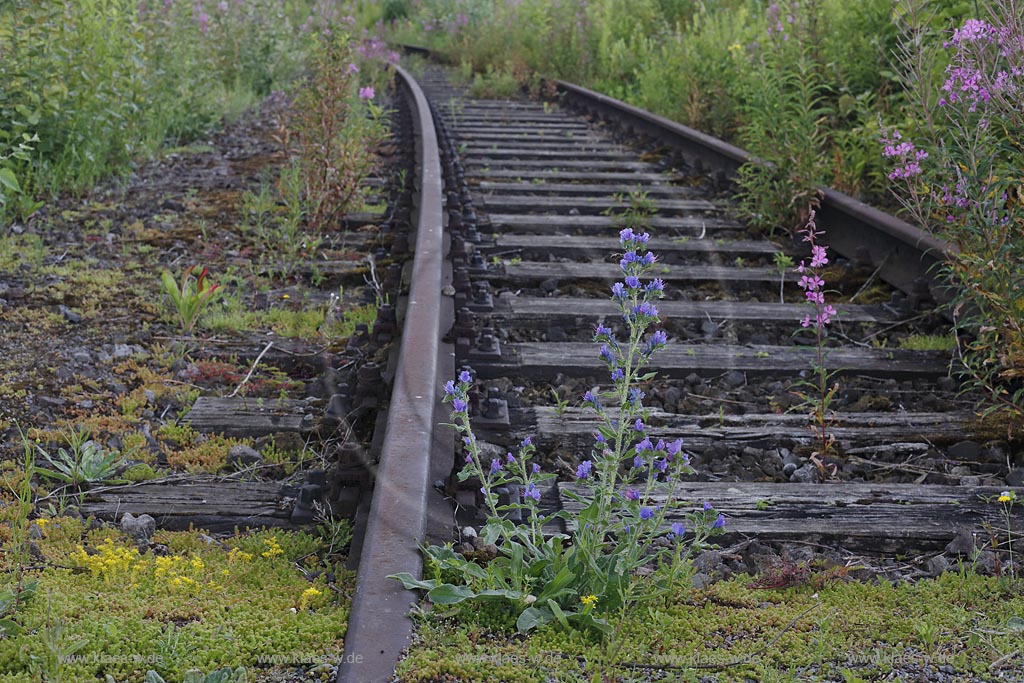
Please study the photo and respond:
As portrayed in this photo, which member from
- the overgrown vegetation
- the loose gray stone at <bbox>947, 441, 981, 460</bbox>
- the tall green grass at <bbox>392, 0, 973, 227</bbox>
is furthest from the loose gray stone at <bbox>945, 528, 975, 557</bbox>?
the tall green grass at <bbox>392, 0, 973, 227</bbox>

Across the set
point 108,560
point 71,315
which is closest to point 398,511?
point 108,560

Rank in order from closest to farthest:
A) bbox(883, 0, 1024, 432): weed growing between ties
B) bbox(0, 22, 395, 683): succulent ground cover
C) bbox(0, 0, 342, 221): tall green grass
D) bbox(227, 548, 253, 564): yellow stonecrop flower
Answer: bbox(0, 22, 395, 683): succulent ground cover → bbox(227, 548, 253, 564): yellow stonecrop flower → bbox(883, 0, 1024, 432): weed growing between ties → bbox(0, 0, 342, 221): tall green grass

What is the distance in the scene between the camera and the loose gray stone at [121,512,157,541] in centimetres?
241

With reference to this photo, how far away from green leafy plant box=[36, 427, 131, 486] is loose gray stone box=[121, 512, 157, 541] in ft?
0.77

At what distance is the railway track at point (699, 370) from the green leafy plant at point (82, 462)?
2.67ft

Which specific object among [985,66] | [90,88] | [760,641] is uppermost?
[985,66]

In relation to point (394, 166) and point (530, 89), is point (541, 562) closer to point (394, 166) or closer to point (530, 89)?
point (394, 166)

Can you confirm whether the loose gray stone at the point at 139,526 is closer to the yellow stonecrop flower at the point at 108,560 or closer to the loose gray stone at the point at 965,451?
the yellow stonecrop flower at the point at 108,560

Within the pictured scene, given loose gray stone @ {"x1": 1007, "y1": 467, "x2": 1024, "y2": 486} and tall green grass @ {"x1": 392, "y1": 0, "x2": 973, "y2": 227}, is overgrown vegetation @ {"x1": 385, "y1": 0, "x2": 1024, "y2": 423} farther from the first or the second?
loose gray stone @ {"x1": 1007, "y1": 467, "x2": 1024, "y2": 486}

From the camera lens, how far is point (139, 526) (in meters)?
2.45

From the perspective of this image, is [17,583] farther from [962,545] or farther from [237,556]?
[962,545]

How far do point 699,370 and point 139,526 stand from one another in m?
1.96

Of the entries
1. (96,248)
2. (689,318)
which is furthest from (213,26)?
(689,318)

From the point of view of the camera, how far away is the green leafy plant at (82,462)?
2.64 m
